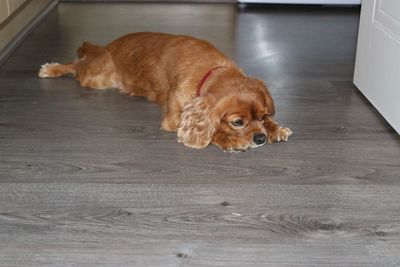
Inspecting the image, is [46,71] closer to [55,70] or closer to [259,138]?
[55,70]

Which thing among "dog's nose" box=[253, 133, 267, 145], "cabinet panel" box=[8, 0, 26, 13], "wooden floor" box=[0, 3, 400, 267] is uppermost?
"cabinet panel" box=[8, 0, 26, 13]

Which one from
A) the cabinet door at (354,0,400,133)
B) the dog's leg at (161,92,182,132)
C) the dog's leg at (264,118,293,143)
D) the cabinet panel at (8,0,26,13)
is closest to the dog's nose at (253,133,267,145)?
the dog's leg at (264,118,293,143)

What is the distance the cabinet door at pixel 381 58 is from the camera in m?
2.81

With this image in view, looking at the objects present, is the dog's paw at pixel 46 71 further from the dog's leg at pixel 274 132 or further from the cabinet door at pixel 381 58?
the cabinet door at pixel 381 58

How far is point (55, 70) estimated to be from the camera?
11.7 feet

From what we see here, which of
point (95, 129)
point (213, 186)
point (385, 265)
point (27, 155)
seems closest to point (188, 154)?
point (213, 186)

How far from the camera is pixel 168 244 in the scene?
193 cm

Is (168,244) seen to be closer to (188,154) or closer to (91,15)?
(188,154)

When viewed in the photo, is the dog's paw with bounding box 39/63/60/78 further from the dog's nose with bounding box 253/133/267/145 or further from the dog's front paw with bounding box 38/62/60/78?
the dog's nose with bounding box 253/133/267/145

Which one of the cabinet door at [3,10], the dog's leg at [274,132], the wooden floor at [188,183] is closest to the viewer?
the wooden floor at [188,183]

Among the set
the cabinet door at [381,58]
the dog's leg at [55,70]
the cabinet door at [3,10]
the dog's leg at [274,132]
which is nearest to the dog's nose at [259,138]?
the dog's leg at [274,132]

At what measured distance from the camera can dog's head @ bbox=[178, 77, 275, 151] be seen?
249 cm

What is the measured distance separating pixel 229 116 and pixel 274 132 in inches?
12.4

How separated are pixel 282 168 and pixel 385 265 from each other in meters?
0.73
